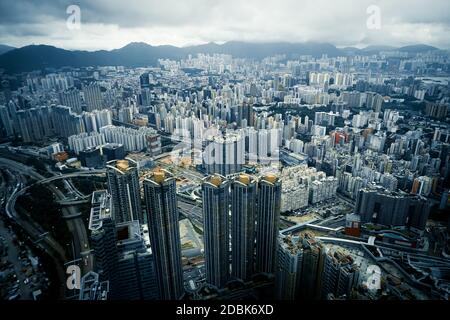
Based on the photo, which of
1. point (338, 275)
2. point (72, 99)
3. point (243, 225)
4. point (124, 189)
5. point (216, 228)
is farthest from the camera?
point (72, 99)

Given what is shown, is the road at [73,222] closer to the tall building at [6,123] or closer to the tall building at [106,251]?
the tall building at [106,251]

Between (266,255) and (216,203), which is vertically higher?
(216,203)

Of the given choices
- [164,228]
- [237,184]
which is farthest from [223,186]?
[164,228]

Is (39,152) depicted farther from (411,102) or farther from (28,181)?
(411,102)

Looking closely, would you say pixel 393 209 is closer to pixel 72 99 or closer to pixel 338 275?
pixel 338 275

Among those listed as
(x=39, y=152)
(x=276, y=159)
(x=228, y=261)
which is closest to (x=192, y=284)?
(x=228, y=261)

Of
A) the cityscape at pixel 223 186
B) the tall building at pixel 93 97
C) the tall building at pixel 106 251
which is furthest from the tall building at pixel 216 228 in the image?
the tall building at pixel 93 97

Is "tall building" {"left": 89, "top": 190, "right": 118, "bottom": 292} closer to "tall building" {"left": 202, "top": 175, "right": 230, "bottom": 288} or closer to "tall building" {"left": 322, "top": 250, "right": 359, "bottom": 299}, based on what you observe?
"tall building" {"left": 202, "top": 175, "right": 230, "bottom": 288}
